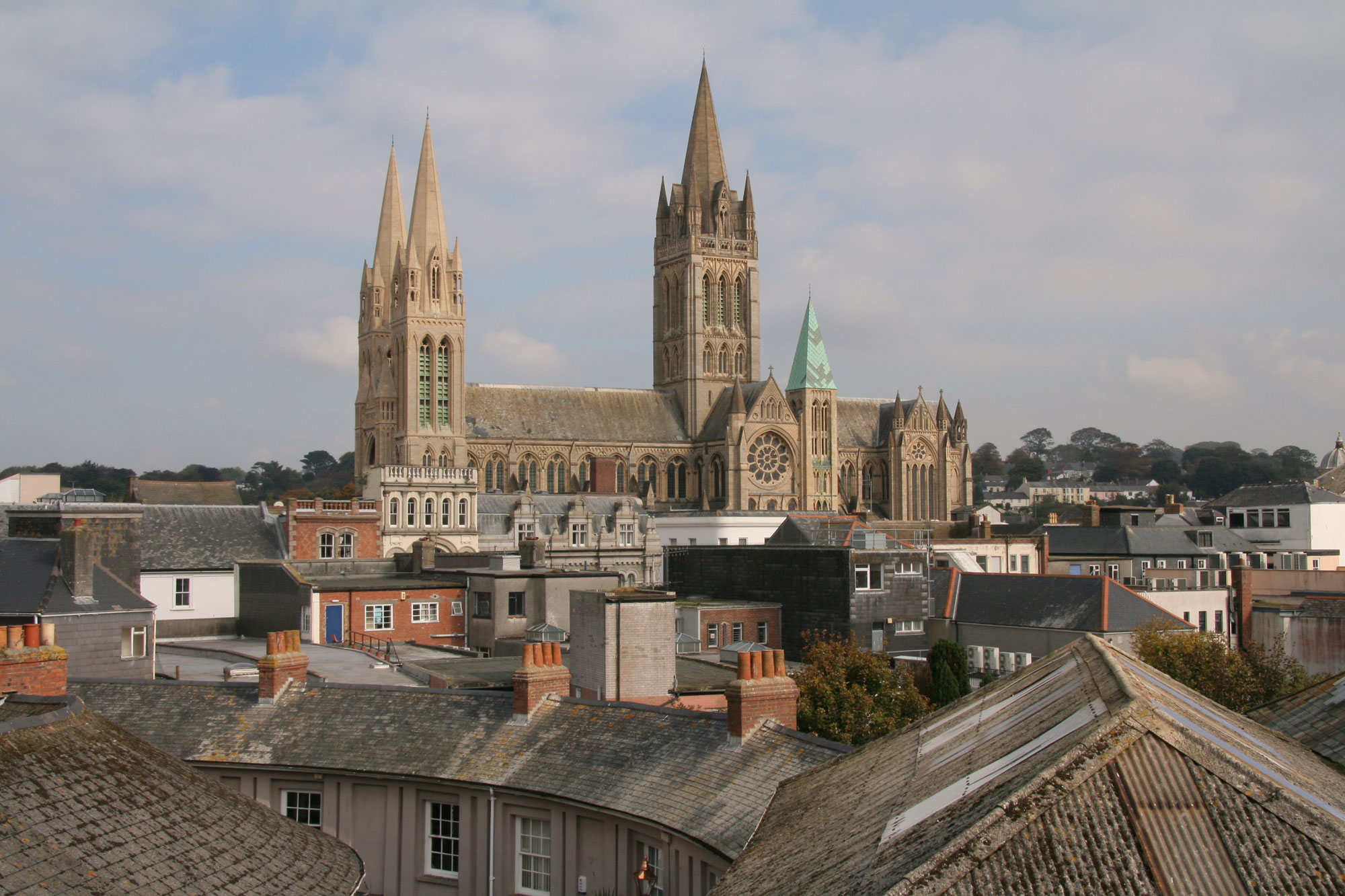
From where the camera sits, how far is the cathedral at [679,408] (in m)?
92.8

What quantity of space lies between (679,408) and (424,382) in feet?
83.3

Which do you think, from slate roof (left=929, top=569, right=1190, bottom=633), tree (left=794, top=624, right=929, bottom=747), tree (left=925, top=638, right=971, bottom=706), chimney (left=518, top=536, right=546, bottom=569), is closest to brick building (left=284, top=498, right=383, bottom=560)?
chimney (left=518, top=536, right=546, bottom=569)

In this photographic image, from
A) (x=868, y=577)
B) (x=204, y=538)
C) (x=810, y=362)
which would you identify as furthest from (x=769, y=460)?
(x=204, y=538)

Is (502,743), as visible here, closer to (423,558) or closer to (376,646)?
(376,646)

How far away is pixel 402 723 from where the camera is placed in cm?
1995

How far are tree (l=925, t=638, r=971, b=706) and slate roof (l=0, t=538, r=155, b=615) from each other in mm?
23912

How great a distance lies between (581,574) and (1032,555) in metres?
32.4

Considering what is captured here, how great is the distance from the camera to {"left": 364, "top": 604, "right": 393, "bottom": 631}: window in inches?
1841

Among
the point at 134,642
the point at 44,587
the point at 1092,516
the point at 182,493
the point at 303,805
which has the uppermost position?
the point at 182,493

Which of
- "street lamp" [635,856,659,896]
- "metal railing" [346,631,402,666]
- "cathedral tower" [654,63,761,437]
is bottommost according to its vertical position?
→ "street lamp" [635,856,659,896]

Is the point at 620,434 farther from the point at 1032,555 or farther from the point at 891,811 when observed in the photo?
the point at 891,811

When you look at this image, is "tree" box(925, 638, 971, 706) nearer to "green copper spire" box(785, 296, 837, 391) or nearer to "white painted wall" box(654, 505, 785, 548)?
"white painted wall" box(654, 505, 785, 548)

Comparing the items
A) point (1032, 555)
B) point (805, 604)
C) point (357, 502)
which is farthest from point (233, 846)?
point (1032, 555)

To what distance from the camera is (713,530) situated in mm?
86875
